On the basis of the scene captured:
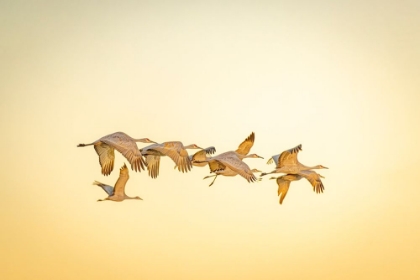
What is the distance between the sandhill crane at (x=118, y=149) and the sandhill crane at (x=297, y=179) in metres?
1.09

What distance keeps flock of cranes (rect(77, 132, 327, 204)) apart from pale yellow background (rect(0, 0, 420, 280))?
623 mm

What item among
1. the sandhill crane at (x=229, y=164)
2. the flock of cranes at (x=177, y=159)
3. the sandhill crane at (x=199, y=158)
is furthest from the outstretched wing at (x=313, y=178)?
the sandhill crane at (x=199, y=158)

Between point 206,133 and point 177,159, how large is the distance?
1064 millimetres

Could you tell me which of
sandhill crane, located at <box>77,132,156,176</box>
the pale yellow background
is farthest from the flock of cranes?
the pale yellow background

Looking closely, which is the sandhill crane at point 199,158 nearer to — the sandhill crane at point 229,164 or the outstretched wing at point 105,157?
the sandhill crane at point 229,164

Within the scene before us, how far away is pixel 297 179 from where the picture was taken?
18.8ft

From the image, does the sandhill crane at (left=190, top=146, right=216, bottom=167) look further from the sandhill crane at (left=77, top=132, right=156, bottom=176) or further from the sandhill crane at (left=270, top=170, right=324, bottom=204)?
the sandhill crane at (left=270, top=170, right=324, bottom=204)

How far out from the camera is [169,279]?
6281mm

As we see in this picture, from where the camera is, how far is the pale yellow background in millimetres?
6301
